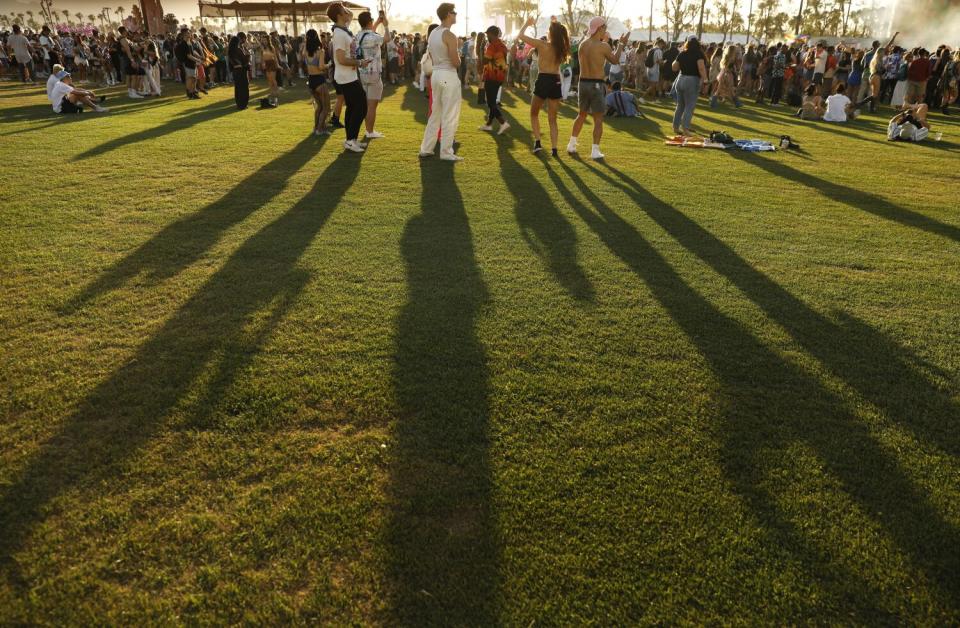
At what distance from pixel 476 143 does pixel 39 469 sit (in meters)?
8.95

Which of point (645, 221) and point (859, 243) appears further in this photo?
point (645, 221)

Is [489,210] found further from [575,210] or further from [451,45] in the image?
[451,45]

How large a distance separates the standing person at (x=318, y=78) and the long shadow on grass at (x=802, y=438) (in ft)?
25.5

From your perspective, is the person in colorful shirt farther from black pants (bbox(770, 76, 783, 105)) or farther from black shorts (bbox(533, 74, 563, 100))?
black pants (bbox(770, 76, 783, 105))

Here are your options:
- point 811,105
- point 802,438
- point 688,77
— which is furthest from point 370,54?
point 811,105

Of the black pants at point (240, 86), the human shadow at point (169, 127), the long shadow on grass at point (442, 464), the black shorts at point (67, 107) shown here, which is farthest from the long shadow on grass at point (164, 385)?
the black shorts at point (67, 107)


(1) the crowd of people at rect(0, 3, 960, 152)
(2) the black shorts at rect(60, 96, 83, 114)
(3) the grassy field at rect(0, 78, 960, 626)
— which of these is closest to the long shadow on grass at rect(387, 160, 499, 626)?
(3) the grassy field at rect(0, 78, 960, 626)

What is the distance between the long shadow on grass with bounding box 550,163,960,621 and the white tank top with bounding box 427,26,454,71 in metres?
4.99

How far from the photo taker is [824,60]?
18.0m

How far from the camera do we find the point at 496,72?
36.0ft

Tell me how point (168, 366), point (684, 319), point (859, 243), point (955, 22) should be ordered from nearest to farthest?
1. point (168, 366)
2. point (684, 319)
3. point (859, 243)
4. point (955, 22)

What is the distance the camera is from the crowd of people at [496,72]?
824cm

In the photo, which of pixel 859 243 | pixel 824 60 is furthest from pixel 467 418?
pixel 824 60

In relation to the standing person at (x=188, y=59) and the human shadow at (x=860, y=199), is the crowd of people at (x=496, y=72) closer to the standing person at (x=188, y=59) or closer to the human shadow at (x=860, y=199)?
the standing person at (x=188, y=59)
